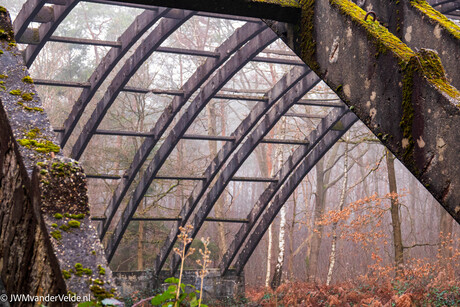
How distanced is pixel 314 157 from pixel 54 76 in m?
15.1

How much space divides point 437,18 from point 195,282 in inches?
491

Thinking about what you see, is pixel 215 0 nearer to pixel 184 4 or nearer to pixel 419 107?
pixel 184 4

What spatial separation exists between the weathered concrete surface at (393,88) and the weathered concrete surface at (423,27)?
46cm

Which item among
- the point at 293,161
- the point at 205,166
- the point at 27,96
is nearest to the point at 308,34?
the point at 27,96

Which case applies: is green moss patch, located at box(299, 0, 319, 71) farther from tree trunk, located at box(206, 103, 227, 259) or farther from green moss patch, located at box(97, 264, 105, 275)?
tree trunk, located at box(206, 103, 227, 259)

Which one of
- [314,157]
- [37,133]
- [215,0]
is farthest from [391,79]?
[314,157]

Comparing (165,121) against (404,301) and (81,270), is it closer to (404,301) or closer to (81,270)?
(404,301)

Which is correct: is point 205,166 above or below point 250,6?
above

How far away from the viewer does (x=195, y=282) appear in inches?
596

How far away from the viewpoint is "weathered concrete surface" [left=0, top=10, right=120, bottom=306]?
246 centimetres

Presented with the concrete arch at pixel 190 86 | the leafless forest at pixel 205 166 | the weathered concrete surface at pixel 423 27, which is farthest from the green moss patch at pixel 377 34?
the leafless forest at pixel 205 166

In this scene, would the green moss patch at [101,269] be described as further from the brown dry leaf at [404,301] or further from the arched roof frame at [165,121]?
the brown dry leaf at [404,301]

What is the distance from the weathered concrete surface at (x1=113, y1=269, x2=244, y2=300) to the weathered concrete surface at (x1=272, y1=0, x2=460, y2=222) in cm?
1216

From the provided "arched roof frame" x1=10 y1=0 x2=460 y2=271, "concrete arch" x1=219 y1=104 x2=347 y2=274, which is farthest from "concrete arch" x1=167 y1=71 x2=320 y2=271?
"concrete arch" x1=219 y1=104 x2=347 y2=274
